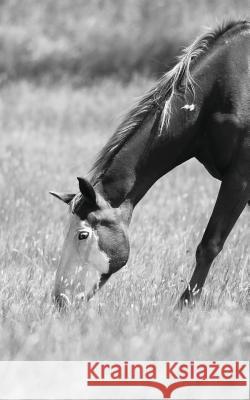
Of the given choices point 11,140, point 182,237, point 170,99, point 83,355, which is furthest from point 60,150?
point 83,355

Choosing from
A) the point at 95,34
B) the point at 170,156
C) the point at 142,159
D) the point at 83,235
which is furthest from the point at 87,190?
the point at 95,34

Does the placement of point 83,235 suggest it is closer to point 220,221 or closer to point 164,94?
point 220,221

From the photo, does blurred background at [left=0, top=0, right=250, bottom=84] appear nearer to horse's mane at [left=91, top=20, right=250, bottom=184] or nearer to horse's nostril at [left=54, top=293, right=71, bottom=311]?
horse's mane at [left=91, top=20, right=250, bottom=184]

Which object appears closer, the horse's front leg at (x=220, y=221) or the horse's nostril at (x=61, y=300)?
the horse's nostril at (x=61, y=300)

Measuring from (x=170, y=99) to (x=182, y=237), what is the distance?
7.65 feet

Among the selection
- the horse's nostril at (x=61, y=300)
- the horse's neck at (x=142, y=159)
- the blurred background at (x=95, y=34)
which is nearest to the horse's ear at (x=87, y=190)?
the horse's neck at (x=142, y=159)

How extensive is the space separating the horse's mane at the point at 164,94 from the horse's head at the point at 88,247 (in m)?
0.23

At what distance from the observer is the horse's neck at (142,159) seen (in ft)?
16.5

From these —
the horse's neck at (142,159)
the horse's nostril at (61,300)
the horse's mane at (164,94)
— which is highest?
the horse's mane at (164,94)

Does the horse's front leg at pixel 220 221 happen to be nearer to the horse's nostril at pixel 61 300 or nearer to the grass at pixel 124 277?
the grass at pixel 124 277

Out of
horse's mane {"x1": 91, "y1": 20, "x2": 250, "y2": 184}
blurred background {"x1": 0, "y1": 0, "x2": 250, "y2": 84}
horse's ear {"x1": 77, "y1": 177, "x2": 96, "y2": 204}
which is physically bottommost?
horse's ear {"x1": 77, "y1": 177, "x2": 96, "y2": 204}

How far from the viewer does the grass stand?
393cm

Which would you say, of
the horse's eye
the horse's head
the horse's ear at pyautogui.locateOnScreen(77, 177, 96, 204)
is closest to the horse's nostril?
the horse's head

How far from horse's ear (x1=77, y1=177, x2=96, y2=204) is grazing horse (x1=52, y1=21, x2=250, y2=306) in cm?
1
